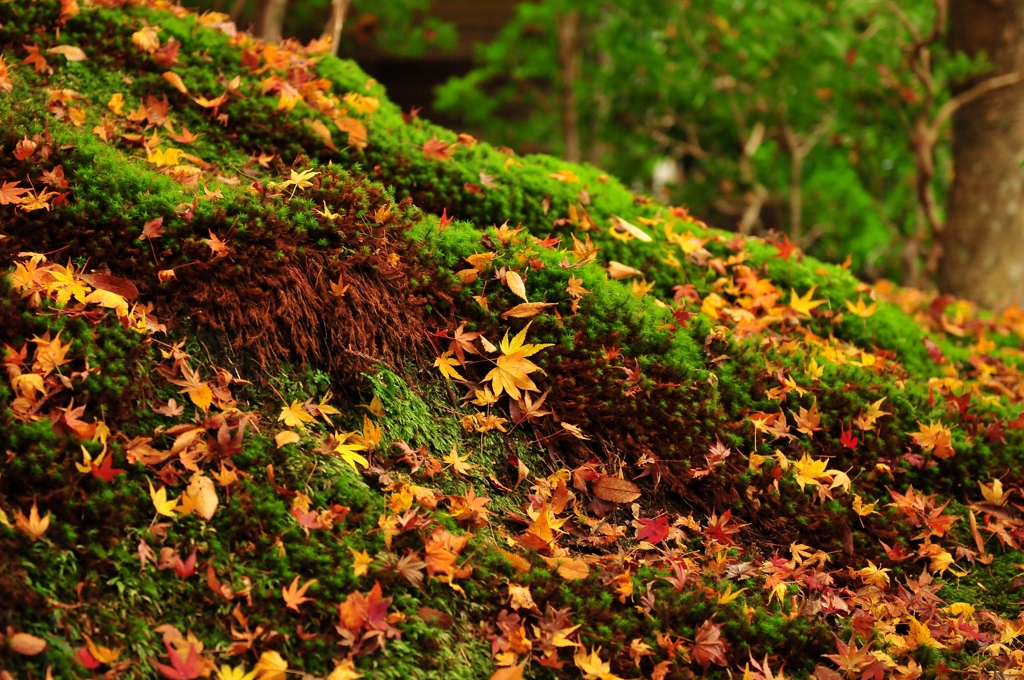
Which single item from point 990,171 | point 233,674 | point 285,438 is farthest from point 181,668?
point 990,171

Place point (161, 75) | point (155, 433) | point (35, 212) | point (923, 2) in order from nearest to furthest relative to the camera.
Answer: point (155, 433) < point (35, 212) < point (161, 75) < point (923, 2)

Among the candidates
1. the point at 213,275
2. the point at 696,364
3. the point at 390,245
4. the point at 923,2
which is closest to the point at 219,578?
the point at 213,275

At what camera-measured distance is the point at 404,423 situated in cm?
267

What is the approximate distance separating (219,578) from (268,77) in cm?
246

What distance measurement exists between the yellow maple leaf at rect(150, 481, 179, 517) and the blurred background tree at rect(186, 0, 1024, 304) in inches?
133

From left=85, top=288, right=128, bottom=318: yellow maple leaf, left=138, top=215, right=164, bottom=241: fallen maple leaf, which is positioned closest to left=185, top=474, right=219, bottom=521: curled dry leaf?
left=85, top=288, right=128, bottom=318: yellow maple leaf

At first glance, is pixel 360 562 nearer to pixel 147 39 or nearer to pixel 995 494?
pixel 995 494

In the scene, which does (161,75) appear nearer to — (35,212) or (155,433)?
(35,212)

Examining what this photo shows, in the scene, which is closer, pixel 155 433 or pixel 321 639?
pixel 321 639

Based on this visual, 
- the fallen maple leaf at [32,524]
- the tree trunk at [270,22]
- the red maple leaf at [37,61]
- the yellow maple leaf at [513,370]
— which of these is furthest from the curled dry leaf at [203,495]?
the tree trunk at [270,22]

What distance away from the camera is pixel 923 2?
8234 mm

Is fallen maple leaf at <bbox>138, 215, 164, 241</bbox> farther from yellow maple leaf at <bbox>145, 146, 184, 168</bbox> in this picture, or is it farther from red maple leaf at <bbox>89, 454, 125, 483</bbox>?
red maple leaf at <bbox>89, 454, 125, 483</bbox>

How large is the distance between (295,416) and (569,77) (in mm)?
8820

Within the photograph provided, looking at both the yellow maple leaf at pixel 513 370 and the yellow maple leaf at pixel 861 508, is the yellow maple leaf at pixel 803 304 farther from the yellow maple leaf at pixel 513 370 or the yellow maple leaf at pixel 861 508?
the yellow maple leaf at pixel 513 370
